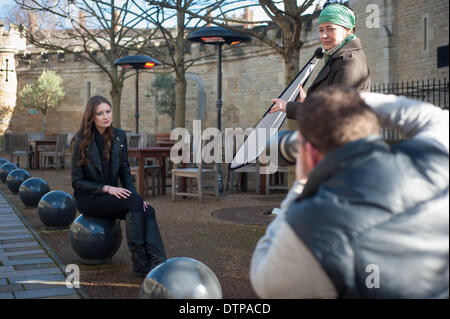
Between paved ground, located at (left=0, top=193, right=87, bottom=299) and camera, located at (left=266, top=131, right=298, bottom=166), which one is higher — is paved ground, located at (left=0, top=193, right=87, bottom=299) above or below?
below

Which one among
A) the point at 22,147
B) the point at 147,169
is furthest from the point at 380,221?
the point at 22,147

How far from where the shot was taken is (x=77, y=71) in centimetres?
3262

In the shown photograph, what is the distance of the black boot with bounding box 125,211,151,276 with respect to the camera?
3.88 m

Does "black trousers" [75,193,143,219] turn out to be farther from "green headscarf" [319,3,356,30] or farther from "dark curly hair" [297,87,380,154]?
"dark curly hair" [297,87,380,154]

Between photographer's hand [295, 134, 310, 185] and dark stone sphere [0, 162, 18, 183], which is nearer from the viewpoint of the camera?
photographer's hand [295, 134, 310, 185]

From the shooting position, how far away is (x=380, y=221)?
1.23 m

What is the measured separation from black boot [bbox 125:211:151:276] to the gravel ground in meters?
0.12

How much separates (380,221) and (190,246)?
4052mm

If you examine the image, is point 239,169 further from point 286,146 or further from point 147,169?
point 286,146

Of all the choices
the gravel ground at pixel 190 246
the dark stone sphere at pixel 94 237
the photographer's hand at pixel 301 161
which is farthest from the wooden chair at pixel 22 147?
the photographer's hand at pixel 301 161

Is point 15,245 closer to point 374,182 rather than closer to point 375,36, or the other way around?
point 374,182

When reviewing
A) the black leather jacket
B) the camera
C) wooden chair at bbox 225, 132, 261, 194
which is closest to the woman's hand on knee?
the black leather jacket
